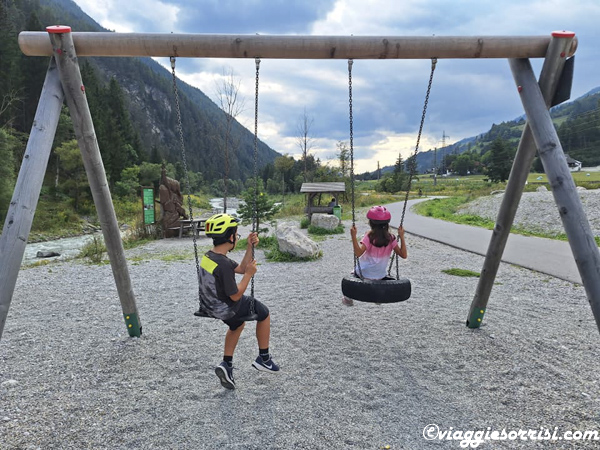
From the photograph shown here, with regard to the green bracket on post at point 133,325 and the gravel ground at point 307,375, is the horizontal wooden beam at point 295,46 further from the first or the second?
the gravel ground at point 307,375

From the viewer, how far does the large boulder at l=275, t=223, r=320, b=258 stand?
941 cm

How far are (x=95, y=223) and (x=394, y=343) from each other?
2565 centimetres

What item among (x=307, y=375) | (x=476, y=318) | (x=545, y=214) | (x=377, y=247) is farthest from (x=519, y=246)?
(x=307, y=375)

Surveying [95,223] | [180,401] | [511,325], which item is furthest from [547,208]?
[95,223]

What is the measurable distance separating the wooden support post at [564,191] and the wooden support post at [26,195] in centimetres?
367

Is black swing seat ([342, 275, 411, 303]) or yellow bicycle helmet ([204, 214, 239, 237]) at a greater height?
yellow bicycle helmet ([204, 214, 239, 237])

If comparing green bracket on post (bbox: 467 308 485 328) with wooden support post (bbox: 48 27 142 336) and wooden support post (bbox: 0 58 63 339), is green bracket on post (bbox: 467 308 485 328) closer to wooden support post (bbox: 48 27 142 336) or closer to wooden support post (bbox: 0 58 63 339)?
wooden support post (bbox: 48 27 142 336)

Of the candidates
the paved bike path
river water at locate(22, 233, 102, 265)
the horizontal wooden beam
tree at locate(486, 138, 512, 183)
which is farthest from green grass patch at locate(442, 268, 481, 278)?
tree at locate(486, 138, 512, 183)

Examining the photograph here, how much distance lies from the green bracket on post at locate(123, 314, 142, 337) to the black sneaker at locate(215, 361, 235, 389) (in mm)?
1580

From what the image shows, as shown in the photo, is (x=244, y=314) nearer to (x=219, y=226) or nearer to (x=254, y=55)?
(x=219, y=226)

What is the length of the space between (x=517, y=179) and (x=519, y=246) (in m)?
7.56

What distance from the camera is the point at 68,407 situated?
9.57 feet

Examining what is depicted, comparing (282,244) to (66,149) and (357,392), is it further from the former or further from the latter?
(66,149)

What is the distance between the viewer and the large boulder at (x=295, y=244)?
9.41 m
